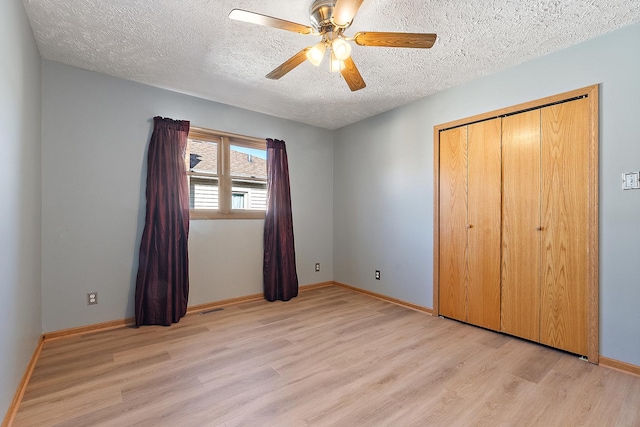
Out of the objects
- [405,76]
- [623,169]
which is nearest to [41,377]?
[405,76]

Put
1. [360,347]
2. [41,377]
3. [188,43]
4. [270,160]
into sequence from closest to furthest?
[41,377] → [188,43] → [360,347] → [270,160]

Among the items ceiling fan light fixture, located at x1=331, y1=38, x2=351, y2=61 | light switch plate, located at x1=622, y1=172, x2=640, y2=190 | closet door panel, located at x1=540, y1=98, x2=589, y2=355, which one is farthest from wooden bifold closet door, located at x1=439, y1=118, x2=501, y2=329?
ceiling fan light fixture, located at x1=331, y1=38, x2=351, y2=61

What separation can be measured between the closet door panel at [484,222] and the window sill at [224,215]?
2.51m

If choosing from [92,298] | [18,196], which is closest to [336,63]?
[18,196]

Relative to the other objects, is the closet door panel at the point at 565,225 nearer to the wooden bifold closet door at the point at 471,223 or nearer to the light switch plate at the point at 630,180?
the light switch plate at the point at 630,180

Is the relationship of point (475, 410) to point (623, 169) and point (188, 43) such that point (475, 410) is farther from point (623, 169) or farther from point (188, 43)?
point (188, 43)

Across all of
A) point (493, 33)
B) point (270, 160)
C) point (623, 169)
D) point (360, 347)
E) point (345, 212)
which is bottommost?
point (360, 347)

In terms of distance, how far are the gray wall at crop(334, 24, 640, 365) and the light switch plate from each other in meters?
0.03

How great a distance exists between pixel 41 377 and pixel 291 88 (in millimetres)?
3122

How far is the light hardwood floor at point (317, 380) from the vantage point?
1597mm

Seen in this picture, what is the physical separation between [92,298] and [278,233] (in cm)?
202

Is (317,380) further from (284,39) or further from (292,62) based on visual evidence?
(284,39)

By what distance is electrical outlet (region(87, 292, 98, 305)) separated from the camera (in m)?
2.72

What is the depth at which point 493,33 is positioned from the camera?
213 cm
